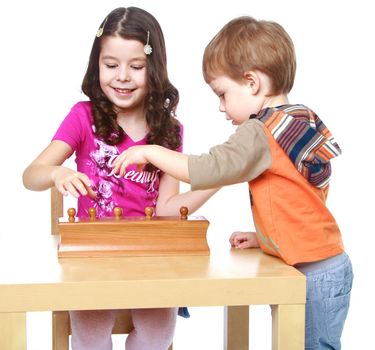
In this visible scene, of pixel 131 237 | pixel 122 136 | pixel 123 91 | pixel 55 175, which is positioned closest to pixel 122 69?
pixel 123 91

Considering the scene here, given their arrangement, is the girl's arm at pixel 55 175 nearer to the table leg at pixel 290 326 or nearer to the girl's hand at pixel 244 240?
the girl's hand at pixel 244 240

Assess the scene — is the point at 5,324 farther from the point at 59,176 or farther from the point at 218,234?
the point at 218,234

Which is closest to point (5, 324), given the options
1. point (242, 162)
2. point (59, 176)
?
point (59, 176)

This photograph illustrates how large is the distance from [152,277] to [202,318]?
4.90 feet

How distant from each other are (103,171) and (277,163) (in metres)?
0.64

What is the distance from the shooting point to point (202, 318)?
298cm

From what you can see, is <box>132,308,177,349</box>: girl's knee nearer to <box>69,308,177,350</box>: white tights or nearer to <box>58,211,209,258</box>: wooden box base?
<box>69,308,177,350</box>: white tights

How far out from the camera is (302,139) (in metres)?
1.67

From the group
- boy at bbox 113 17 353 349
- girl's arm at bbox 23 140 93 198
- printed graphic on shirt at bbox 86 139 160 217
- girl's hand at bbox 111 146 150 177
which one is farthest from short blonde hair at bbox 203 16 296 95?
printed graphic on shirt at bbox 86 139 160 217

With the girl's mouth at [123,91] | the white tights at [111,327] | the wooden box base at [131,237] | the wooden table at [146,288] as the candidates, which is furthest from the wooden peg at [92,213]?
the girl's mouth at [123,91]

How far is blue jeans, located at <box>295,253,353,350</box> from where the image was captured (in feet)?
5.59

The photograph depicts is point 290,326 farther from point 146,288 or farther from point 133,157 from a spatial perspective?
point 133,157

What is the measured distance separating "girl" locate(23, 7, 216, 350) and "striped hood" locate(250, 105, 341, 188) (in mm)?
439

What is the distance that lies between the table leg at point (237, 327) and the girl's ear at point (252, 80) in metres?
0.68
